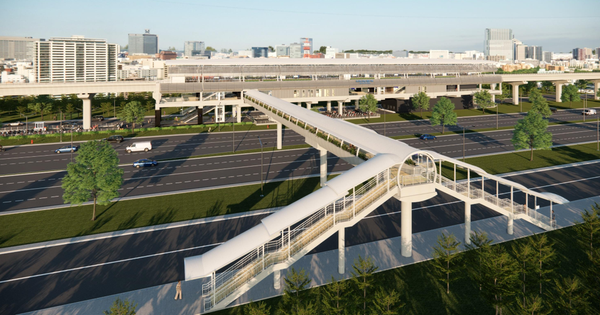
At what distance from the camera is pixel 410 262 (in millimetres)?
28109

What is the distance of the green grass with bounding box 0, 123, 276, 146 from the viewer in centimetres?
7544

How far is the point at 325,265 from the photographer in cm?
2800

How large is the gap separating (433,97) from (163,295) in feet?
326

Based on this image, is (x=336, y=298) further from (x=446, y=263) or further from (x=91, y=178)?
(x=91, y=178)

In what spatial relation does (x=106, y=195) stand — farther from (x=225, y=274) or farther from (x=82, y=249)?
(x=225, y=274)

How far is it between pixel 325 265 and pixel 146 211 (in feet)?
70.2

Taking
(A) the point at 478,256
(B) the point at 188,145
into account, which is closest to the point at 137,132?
(B) the point at 188,145

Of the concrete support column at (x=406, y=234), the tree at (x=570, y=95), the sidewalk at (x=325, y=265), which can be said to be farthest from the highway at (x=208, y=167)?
the tree at (x=570, y=95)

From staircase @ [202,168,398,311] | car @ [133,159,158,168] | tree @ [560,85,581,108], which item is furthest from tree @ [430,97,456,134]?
tree @ [560,85,581,108]

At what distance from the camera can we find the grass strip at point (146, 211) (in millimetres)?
34594

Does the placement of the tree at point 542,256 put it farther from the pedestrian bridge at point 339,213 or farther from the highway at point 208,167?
the highway at point 208,167

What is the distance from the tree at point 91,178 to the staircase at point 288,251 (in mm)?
17511

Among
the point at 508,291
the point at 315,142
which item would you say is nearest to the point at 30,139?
the point at 315,142

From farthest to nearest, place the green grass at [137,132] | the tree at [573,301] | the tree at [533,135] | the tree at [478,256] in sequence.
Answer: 1. the green grass at [137,132]
2. the tree at [533,135]
3. the tree at [478,256]
4. the tree at [573,301]
